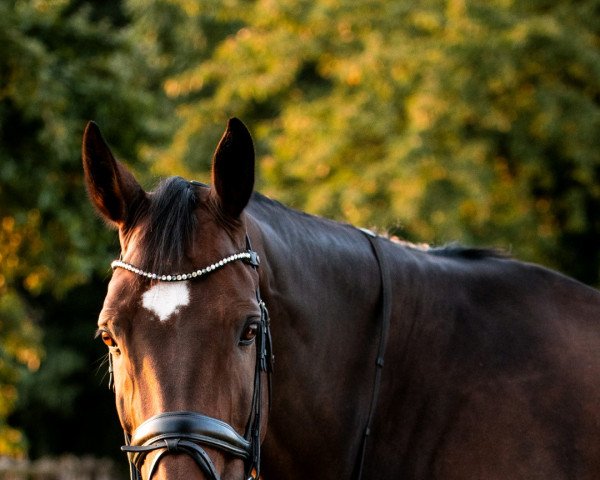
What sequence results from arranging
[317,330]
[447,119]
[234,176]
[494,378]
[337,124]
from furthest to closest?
1. [337,124]
2. [447,119]
3. [494,378]
4. [317,330]
5. [234,176]

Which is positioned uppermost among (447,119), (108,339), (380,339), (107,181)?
(107,181)

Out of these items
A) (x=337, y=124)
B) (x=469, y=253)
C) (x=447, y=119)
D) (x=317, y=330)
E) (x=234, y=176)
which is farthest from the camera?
(x=337, y=124)

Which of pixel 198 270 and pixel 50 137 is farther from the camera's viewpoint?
pixel 50 137

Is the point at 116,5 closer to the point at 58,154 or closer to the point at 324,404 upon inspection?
the point at 58,154

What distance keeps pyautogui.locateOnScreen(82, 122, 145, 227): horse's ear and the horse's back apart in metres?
1.17

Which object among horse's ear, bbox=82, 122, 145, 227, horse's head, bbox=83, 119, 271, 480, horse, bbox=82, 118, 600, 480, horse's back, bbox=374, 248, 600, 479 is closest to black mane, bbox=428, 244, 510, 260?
horse, bbox=82, 118, 600, 480

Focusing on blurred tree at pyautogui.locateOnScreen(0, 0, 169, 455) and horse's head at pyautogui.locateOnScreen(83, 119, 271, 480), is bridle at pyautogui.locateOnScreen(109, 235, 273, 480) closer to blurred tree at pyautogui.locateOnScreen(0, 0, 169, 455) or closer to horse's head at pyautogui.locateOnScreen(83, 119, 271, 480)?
horse's head at pyautogui.locateOnScreen(83, 119, 271, 480)

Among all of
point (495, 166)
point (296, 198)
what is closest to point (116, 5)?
point (296, 198)

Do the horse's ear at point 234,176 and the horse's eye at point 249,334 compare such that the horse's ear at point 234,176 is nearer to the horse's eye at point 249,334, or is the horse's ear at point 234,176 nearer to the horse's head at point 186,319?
the horse's head at point 186,319

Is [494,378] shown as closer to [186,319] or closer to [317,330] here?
[317,330]

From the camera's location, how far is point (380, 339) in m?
3.76

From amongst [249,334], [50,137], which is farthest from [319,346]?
[50,137]

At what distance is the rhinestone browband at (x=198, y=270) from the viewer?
306cm

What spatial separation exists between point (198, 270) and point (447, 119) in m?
10.5
